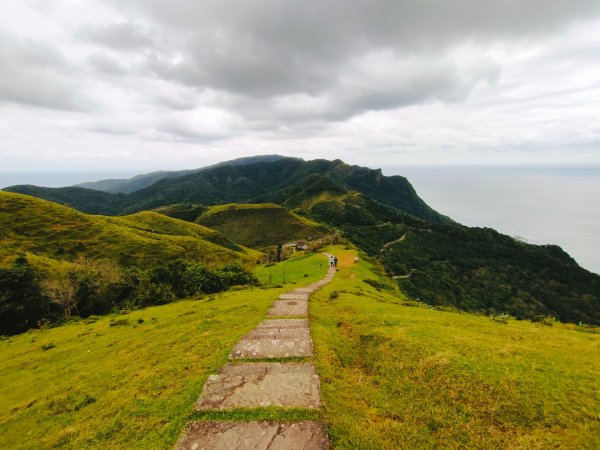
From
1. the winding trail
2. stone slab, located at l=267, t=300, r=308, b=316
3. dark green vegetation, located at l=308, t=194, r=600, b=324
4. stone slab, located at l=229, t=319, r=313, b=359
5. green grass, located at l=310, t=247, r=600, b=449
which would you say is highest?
green grass, located at l=310, t=247, r=600, b=449

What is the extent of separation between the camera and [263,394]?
10891mm

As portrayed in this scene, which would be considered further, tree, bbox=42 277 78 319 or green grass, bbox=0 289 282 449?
tree, bbox=42 277 78 319

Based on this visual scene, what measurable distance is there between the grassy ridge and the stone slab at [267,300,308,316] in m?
1.05

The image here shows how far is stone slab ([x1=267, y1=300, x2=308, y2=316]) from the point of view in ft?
69.4

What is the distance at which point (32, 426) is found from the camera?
464 inches

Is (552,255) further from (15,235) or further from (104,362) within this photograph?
(15,235)

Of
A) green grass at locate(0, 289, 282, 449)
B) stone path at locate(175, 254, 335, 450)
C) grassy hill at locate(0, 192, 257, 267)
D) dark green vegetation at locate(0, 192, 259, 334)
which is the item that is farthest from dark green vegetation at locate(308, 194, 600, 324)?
stone path at locate(175, 254, 335, 450)

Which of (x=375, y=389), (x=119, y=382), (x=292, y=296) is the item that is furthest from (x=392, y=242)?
(x=119, y=382)

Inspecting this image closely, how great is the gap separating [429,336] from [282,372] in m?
7.07

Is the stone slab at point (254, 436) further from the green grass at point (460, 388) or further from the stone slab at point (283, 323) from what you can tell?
the stone slab at point (283, 323)

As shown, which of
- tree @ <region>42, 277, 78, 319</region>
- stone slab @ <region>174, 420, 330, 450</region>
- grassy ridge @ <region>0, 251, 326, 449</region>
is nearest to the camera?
stone slab @ <region>174, 420, 330, 450</region>

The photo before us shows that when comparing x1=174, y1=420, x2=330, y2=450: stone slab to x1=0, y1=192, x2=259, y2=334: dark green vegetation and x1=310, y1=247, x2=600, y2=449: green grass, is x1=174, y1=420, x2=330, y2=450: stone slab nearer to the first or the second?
x1=310, y1=247, x2=600, y2=449: green grass

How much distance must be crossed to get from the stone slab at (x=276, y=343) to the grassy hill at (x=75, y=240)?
74223mm

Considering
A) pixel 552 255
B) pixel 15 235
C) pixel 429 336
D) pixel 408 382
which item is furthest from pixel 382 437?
pixel 552 255
